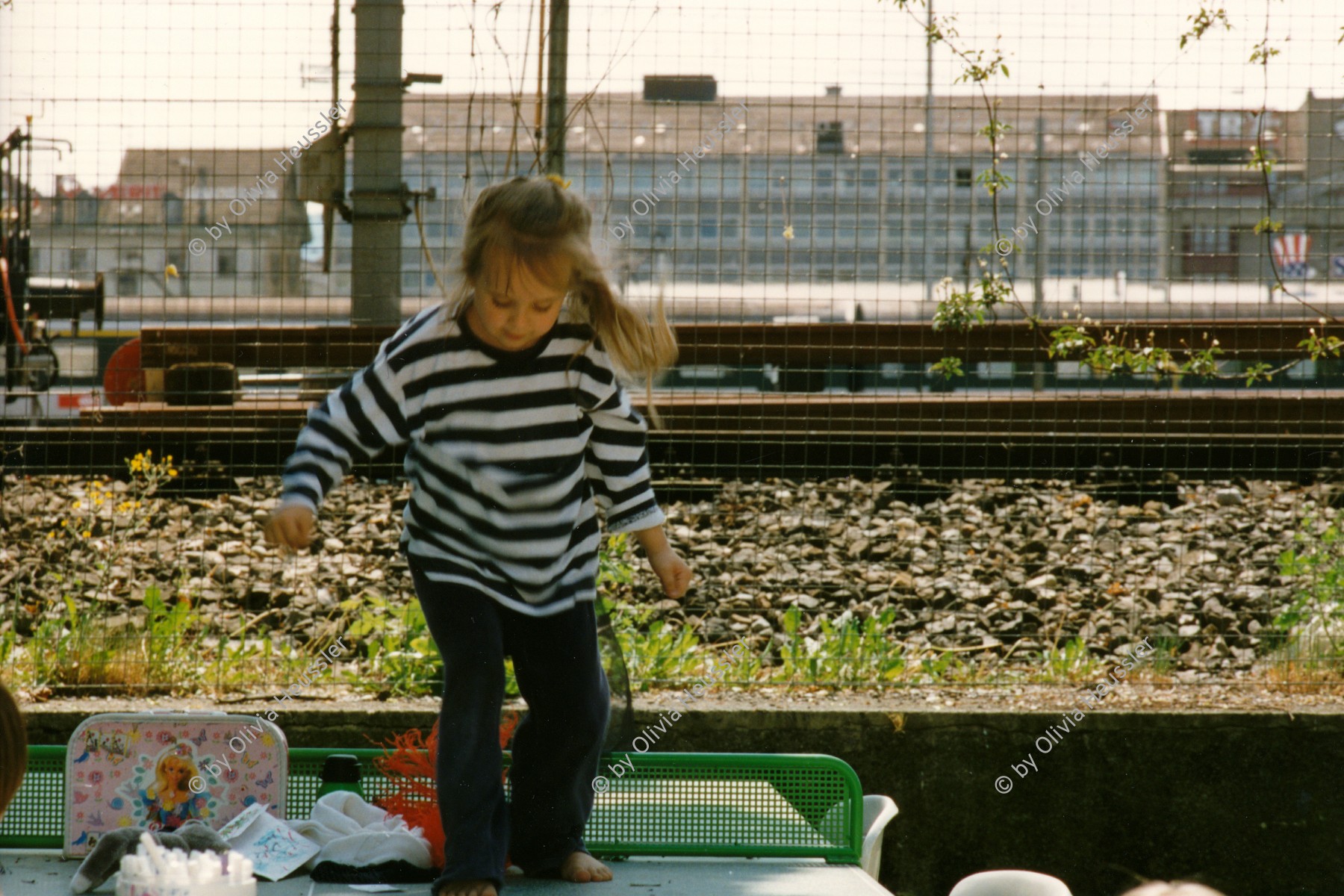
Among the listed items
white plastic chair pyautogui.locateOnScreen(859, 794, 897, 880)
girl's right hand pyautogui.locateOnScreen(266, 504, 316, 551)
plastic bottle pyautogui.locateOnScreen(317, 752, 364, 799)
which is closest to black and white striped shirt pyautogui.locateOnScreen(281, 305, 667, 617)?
girl's right hand pyautogui.locateOnScreen(266, 504, 316, 551)

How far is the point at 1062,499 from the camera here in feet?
18.1

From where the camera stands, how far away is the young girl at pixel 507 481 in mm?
2324

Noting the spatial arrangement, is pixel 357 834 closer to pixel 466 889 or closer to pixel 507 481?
pixel 466 889

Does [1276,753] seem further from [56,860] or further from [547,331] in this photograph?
[56,860]

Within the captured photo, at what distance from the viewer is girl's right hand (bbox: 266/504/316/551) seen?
7.03ft

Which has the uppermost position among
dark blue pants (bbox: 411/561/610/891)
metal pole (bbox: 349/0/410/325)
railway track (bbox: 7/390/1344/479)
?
metal pole (bbox: 349/0/410/325)

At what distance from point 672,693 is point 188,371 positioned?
2.29 metres

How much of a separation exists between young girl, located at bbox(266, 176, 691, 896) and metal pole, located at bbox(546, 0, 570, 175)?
1.67 meters

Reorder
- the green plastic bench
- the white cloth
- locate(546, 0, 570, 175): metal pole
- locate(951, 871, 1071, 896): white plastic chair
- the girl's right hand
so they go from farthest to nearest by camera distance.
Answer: locate(546, 0, 570, 175): metal pole → the green plastic bench → locate(951, 871, 1071, 896): white plastic chair → the white cloth → the girl's right hand

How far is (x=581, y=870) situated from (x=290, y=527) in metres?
0.90

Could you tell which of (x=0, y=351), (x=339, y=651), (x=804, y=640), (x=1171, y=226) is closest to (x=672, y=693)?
(x=804, y=640)

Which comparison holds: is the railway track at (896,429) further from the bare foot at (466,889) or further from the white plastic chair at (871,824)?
the bare foot at (466,889)

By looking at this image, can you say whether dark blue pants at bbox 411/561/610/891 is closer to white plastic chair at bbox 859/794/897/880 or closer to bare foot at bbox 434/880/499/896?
bare foot at bbox 434/880/499/896

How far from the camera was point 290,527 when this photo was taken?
2150mm
